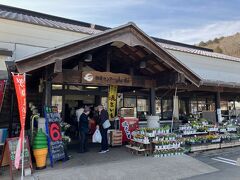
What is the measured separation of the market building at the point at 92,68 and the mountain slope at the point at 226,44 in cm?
4069

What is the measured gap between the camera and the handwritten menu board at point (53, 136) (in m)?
6.55

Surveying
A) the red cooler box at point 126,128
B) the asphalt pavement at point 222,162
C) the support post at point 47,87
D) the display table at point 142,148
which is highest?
the support post at point 47,87

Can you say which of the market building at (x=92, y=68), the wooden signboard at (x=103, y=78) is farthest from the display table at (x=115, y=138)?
the wooden signboard at (x=103, y=78)

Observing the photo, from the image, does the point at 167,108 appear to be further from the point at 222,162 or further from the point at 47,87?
the point at 47,87

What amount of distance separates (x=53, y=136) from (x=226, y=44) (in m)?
58.7

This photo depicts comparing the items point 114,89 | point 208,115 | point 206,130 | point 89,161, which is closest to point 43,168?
point 89,161

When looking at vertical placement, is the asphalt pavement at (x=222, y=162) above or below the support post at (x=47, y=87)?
below

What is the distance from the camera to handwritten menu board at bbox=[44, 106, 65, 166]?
6.55 m

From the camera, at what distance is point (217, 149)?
963 centimetres

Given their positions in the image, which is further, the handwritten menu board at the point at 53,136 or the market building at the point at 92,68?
the market building at the point at 92,68

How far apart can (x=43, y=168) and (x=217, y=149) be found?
6.86 metres

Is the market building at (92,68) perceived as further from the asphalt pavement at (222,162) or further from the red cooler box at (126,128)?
the asphalt pavement at (222,162)

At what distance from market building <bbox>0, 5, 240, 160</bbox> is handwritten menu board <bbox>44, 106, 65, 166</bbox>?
36cm

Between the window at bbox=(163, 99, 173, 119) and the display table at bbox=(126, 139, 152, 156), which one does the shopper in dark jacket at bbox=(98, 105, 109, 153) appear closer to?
the display table at bbox=(126, 139, 152, 156)
